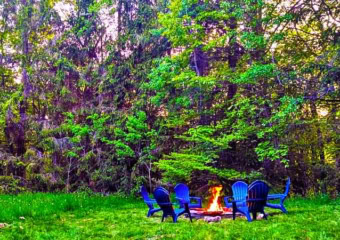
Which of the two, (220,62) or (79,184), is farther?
(79,184)

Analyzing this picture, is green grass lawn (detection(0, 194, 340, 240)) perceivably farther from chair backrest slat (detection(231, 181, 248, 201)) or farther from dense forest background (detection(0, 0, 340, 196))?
dense forest background (detection(0, 0, 340, 196))

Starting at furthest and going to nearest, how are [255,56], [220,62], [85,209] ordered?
[220,62] < [255,56] < [85,209]

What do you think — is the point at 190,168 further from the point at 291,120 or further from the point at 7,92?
the point at 7,92

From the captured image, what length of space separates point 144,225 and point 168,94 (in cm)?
777

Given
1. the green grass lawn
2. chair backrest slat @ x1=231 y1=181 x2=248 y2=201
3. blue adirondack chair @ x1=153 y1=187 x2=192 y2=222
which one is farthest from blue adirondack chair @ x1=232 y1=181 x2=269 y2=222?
blue adirondack chair @ x1=153 y1=187 x2=192 y2=222

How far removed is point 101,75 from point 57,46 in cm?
299

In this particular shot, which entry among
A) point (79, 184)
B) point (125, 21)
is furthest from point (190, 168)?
point (125, 21)

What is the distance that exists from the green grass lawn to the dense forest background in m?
2.95

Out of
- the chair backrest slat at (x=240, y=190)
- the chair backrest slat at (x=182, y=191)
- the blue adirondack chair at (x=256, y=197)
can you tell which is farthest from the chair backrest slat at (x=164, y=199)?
the chair backrest slat at (x=240, y=190)

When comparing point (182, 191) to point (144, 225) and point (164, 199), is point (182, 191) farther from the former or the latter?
point (144, 225)

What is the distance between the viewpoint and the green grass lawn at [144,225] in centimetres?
583

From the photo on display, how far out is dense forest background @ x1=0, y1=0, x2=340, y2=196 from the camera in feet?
35.5

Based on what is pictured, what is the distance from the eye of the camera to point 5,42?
1912cm

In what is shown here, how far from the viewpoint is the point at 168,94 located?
14133 mm
